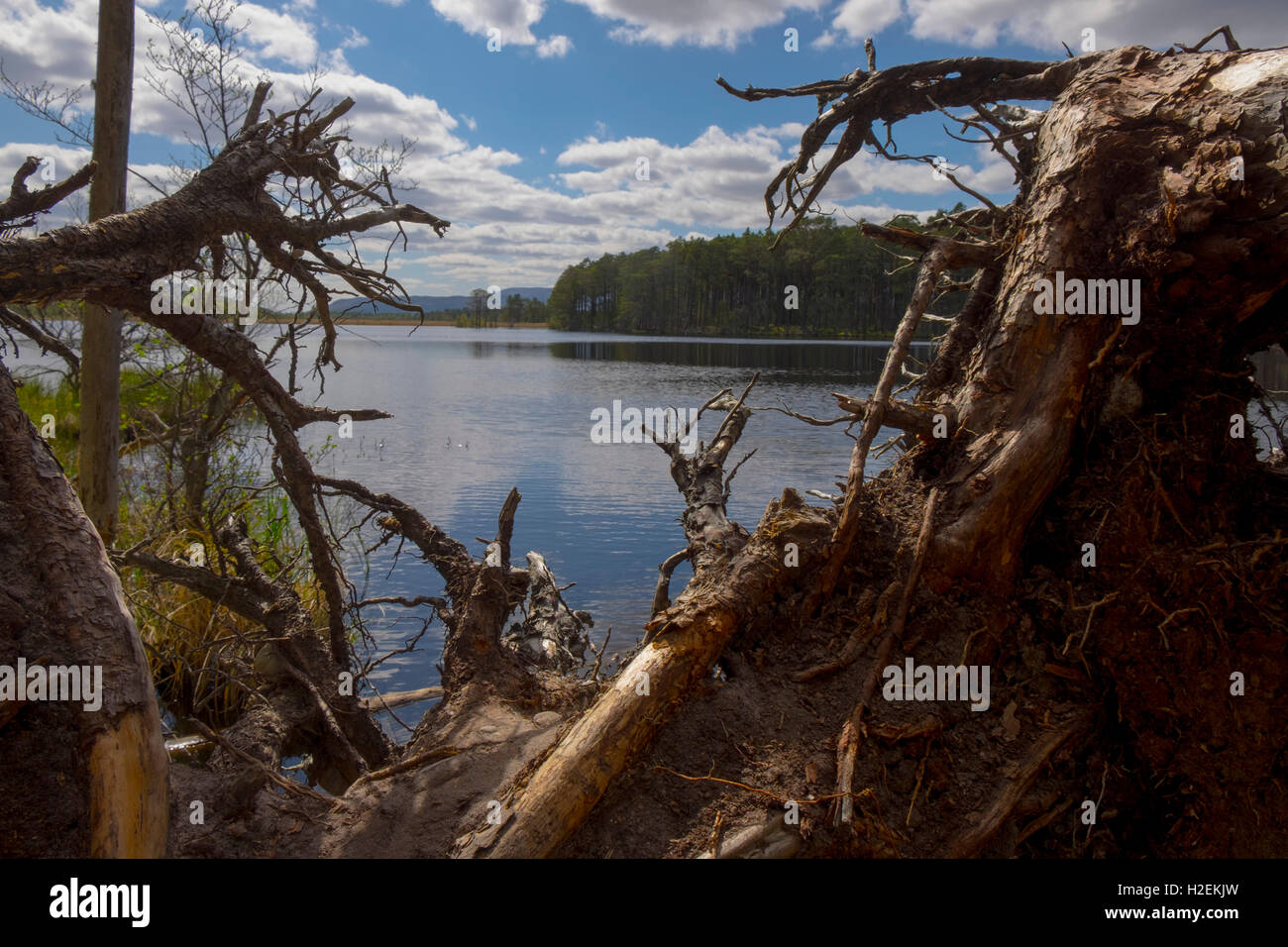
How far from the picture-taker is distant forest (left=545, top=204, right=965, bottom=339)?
28438 millimetres

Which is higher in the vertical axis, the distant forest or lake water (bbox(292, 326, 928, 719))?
the distant forest

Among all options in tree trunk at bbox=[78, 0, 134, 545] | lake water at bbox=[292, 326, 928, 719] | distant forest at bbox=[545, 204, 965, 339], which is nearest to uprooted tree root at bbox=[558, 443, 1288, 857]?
lake water at bbox=[292, 326, 928, 719]

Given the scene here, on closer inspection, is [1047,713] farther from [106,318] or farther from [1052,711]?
[106,318]

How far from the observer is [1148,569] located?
327cm

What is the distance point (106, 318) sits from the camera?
699 cm

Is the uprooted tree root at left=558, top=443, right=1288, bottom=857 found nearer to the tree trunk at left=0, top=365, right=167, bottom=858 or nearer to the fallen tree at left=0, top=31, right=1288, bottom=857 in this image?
the fallen tree at left=0, top=31, right=1288, bottom=857

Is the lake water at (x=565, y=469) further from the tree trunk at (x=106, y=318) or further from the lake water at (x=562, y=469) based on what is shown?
the tree trunk at (x=106, y=318)

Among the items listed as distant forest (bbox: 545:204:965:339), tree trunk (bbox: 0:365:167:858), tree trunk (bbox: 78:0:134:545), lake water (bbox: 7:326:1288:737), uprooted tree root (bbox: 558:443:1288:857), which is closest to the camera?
tree trunk (bbox: 0:365:167:858)

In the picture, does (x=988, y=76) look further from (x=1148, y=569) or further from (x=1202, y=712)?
(x=1202, y=712)

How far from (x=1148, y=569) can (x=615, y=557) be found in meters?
7.47

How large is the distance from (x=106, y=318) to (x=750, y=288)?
39696 mm

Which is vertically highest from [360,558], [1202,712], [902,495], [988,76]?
[988,76]

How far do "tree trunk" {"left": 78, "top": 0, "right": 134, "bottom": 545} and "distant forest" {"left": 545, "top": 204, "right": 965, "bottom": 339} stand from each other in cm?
1584
